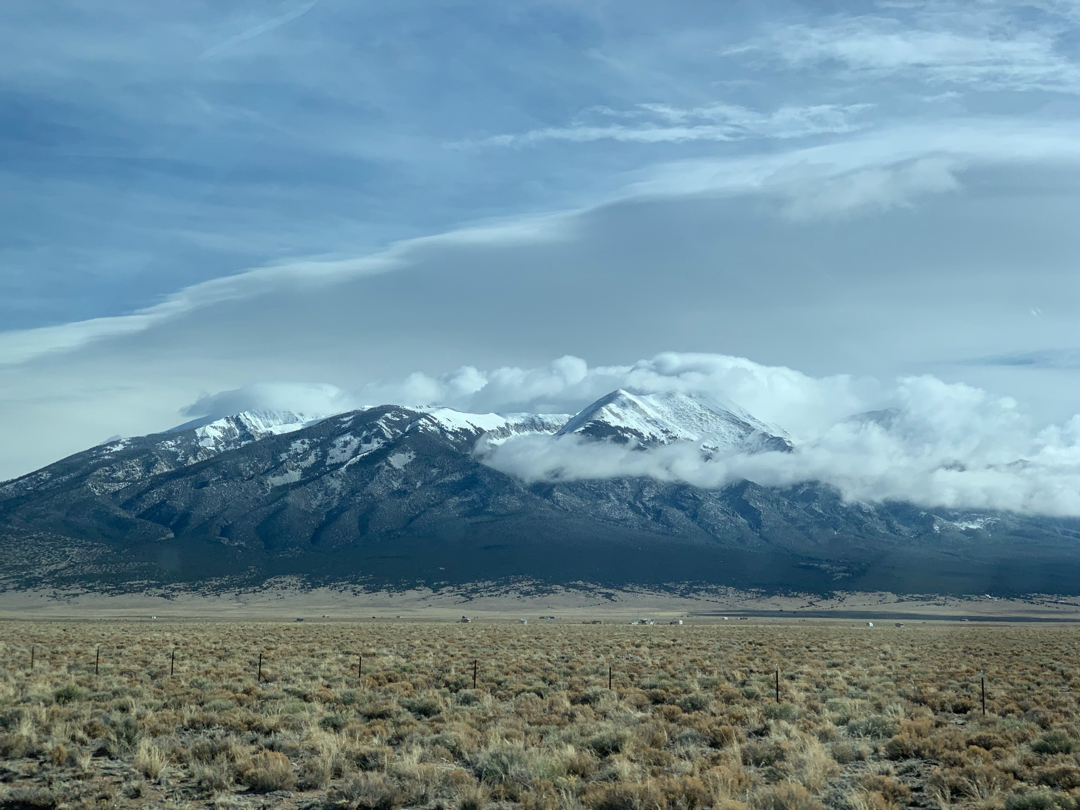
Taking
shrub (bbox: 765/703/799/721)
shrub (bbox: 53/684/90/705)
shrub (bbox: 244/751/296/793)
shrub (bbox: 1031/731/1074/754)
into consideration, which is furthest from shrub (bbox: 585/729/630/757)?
shrub (bbox: 53/684/90/705)

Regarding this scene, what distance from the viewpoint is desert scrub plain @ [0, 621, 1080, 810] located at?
43.9 feet

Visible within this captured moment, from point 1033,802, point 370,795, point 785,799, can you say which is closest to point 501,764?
point 370,795

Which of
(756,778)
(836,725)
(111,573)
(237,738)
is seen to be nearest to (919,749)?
(836,725)

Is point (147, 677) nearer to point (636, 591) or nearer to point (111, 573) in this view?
point (636, 591)

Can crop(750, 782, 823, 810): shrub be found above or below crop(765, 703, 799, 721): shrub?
above

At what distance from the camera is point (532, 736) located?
17.5 m

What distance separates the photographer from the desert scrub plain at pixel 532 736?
43.9ft

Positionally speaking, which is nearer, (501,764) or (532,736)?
(501,764)

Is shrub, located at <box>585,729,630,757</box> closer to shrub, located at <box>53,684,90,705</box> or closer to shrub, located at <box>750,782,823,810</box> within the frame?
shrub, located at <box>750,782,823,810</box>

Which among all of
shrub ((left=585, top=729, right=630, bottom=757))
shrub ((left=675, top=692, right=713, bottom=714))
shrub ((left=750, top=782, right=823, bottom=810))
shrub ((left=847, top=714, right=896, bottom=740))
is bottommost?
shrub ((left=675, top=692, right=713, bottom=714))

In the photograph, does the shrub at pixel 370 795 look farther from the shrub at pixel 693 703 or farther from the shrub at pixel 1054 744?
the shrub at pixel 1054 744

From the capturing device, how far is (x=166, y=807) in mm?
12938

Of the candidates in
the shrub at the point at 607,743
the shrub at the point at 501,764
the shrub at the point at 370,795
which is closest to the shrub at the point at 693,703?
the shrub at the point at 607,743

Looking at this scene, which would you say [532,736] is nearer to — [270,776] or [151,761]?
[270,776]
